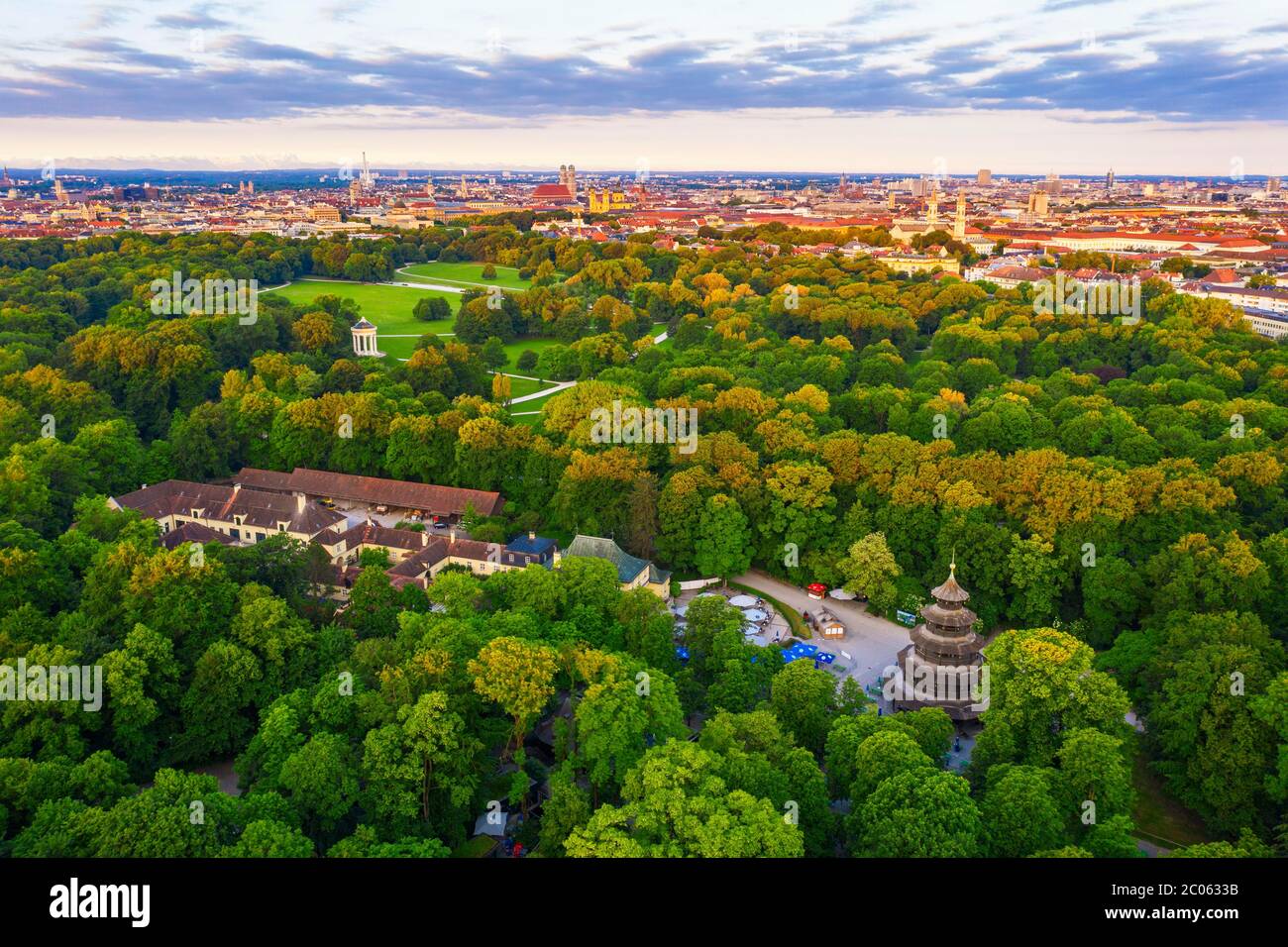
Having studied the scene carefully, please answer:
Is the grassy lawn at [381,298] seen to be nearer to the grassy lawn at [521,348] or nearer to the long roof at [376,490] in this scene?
the grassy lawn at [521,348]

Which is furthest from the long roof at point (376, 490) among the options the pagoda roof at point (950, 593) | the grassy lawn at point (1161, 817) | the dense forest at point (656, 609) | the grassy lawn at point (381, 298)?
the grassy lawn at point (381, 298)

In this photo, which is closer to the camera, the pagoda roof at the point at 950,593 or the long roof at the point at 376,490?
the pagoda roof at the point at 950,593

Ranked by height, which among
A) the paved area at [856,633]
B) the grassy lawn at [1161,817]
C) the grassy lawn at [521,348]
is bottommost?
the grassy lawn at [1161,817]

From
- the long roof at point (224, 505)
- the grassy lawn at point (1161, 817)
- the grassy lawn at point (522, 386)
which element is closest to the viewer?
the grassy lawn at point (1161, 817)

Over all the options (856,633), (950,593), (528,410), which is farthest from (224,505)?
(950,593)

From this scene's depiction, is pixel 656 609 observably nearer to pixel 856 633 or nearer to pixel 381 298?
pixel 856 633

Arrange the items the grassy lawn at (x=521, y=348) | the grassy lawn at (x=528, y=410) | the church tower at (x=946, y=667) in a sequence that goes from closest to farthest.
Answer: the church tower at (x=946, y=667), the grassy lawn at (x=528, y=410), the grassy lawn at (x=521, y=348)

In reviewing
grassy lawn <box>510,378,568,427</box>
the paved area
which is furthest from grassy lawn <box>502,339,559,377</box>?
the paved area
